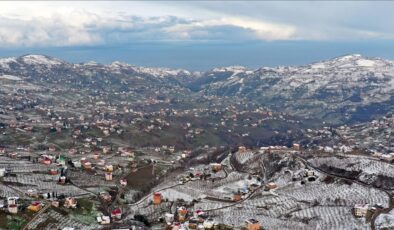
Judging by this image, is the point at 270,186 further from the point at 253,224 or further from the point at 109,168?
the point at 109,168

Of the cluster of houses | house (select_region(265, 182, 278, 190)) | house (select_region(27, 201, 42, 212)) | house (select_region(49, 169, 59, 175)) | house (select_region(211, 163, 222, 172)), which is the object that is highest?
the cluster of houses

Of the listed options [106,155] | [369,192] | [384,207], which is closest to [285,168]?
[369,192]

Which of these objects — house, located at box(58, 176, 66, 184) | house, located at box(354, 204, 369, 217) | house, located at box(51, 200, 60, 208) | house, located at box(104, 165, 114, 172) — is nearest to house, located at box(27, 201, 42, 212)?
house, located at box(51, 200, 60, 208)

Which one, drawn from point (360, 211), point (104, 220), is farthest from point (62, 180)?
point (360, 211)

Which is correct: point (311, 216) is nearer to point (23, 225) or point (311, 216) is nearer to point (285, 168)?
point (285, 168)

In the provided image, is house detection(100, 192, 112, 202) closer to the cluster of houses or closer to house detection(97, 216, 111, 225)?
house detection(97, 216, 111, 225)

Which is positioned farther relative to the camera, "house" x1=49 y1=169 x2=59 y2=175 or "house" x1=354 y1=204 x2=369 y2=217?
"house" x1=49 y1=169 x2=59 y2=175

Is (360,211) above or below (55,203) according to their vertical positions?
above

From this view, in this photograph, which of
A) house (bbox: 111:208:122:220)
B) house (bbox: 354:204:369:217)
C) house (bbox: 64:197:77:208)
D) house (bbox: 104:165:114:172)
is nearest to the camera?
house (bbox: 354:204:369:217)

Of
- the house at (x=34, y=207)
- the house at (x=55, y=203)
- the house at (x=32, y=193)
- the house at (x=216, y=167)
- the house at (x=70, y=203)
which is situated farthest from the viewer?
the house at (x=216, y=167)

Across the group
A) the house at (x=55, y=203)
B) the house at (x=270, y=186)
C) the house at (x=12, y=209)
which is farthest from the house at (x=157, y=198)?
the house at (x=12, y=209)

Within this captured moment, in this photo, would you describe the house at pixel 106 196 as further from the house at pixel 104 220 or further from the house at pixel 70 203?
the house at pixel 104 220

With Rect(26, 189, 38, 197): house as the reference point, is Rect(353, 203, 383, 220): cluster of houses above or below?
above
